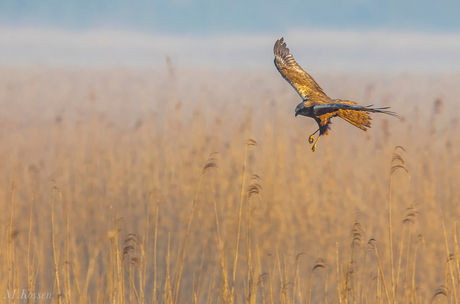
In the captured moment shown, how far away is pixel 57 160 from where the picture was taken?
6988 mm

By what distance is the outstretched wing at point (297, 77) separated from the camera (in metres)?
3.04

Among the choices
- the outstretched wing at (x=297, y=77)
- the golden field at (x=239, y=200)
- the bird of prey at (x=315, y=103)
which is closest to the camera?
the bird of prey at (x=315, y=103)

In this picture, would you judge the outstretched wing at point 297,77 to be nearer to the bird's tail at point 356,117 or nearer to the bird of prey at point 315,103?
the bird of prey at point 315,103

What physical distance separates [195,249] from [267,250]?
1.01m

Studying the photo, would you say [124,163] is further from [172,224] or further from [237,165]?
[237,165]

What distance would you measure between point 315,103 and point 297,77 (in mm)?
993

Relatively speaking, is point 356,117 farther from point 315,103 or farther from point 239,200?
point 239,200

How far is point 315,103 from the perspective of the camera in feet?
9.12

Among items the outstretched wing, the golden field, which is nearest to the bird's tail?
the outstretched wing

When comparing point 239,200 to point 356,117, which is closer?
point 356,117

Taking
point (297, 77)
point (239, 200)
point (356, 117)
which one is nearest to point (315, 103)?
point (356, 117)

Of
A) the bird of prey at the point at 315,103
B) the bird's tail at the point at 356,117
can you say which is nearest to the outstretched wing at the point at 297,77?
the bird of prey at the point at 315,103

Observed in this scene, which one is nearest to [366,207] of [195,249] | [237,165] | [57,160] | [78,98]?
[237,165]

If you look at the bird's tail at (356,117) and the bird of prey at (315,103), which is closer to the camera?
the bird of prey at (315,103)
